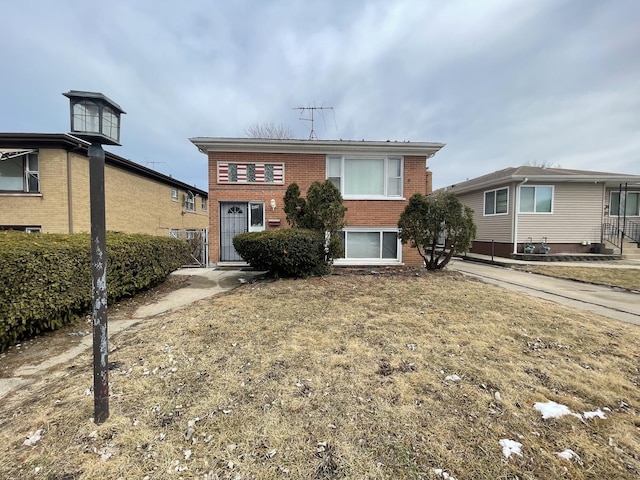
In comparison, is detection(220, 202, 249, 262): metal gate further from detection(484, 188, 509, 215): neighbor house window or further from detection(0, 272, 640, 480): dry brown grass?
detection(484, 188, 509, 215): neighbor house window

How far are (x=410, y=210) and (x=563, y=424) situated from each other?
6.87 m

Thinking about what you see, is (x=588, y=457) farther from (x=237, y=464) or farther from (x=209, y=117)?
(x=209, y=117)

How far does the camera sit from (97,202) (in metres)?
2.06

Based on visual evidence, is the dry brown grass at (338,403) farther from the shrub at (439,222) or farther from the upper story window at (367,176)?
the upper story window at (367,176)

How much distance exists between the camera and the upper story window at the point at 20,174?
35.7 ft

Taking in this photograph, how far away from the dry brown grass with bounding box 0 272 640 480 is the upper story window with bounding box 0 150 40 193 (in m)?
11.1

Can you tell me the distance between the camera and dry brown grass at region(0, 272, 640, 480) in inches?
72.3

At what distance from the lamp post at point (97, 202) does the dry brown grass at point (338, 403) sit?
468mm

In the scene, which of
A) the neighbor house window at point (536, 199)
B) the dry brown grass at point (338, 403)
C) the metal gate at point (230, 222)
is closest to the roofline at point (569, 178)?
the neighbor house window at point (536, 199)

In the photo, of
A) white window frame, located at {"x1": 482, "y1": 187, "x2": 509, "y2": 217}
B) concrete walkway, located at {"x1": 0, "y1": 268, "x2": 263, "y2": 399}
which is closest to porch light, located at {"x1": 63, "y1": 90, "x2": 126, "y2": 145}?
concrete walkway, located at {"x1": 0, "y1": 268, "x2": 263, "y2": 399}

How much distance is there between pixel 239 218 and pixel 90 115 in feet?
→ 27.6

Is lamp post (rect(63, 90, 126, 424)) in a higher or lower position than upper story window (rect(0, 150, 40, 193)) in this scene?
lower

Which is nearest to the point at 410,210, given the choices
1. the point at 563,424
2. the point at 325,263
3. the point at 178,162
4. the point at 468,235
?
the point at 468,235

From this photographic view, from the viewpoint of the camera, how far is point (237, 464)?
183 cm
